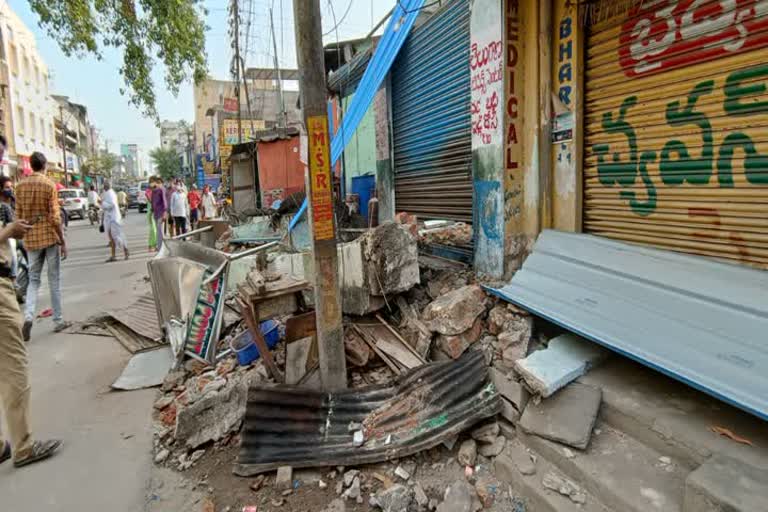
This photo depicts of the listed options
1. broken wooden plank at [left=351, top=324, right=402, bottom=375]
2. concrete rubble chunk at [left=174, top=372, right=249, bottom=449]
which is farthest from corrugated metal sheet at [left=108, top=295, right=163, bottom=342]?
broken wooden plank at [left=351, top=324, right=402, bottom=375]

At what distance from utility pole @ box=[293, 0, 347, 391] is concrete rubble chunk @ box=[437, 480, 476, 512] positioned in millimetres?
1256

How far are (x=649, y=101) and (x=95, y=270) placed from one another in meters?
10.6

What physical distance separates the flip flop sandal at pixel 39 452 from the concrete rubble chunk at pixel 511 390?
125 inches

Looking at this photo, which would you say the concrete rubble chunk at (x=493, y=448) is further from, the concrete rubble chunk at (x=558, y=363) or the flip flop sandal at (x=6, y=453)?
the flip flop sandal at (x=6, y=453)

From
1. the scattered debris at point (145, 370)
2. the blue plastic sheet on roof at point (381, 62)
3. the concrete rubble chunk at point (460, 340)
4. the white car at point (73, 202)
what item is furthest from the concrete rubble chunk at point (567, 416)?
the white car at point (73, 202)

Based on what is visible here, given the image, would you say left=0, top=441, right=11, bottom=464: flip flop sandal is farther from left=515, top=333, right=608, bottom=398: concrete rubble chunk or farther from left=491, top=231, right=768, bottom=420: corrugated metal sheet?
Answer: left=491, top=231, right=768, bottom=420: corrugated metal sheet

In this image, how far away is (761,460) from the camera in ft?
6.19

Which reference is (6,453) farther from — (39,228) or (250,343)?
(39,228)

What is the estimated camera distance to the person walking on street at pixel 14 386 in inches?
114

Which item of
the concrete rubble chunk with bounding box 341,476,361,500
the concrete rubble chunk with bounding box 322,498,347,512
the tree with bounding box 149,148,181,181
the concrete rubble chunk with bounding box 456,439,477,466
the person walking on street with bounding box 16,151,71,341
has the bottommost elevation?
the concrete rubble chunk with bounding box 322,498,347,512

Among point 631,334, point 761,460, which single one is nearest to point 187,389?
point 631,334

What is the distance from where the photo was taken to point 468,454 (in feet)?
8.59

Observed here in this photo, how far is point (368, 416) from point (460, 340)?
0.97 m

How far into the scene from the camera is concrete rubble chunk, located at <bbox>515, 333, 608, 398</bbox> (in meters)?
2.61
